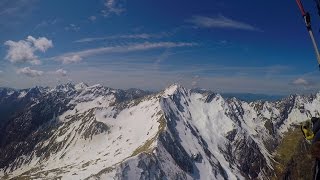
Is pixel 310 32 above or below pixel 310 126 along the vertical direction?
above

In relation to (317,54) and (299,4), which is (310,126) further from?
(299,4)

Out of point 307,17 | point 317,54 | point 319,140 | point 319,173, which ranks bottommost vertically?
point 319,173

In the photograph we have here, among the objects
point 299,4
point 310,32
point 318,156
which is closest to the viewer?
point 318,156

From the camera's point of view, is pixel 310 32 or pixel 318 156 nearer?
pixel 318 156

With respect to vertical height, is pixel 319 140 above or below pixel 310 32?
below

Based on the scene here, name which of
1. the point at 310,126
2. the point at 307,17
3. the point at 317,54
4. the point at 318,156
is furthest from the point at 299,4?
the point at 318,156

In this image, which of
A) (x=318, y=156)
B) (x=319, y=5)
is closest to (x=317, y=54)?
(x=319, y=5)

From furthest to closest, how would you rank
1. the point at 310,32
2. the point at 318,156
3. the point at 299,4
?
the point at 299,4 < the point at 310,32 < the point at 318,156

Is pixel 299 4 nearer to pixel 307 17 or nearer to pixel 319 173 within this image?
pixel 307 17

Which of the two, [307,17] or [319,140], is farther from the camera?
[307,17]
